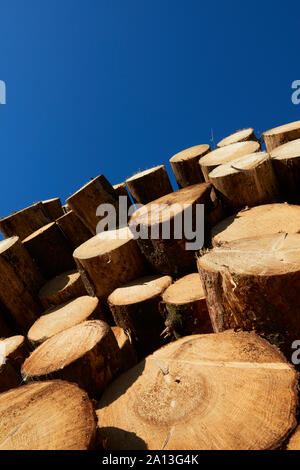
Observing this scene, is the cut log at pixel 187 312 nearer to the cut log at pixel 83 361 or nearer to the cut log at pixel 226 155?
the cut log at pixel 83 361

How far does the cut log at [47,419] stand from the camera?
1.38 meters

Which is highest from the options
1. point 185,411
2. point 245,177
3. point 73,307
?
point 245,177

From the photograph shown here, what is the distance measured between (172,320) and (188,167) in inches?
123

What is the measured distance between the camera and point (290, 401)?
155 cm

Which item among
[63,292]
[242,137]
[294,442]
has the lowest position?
[63,292]

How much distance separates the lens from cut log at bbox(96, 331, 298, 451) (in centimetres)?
148

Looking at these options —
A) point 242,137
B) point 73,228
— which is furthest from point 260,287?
point 73,228

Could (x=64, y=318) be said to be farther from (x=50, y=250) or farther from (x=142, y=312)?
(x=50, y=250)

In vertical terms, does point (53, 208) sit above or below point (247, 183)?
above

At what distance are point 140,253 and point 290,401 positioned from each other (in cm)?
261

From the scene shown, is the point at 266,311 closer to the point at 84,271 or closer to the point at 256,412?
the point at 256,412

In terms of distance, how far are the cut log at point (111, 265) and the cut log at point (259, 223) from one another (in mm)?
1094

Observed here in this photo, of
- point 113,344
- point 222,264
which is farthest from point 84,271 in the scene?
point 222,264

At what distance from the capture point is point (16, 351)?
3809 millimetres
